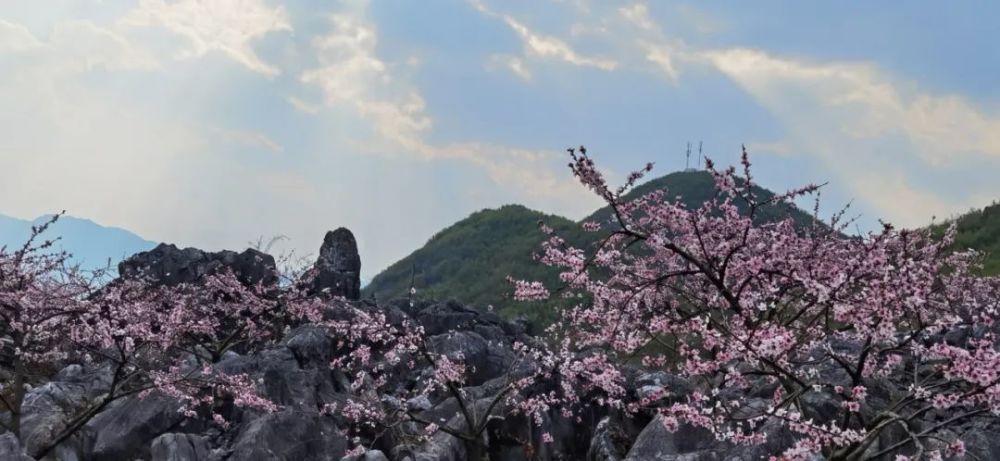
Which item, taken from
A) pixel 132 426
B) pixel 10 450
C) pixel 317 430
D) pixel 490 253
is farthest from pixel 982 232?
pixel 490 253

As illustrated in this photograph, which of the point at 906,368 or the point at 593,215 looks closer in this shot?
the point at 906,368

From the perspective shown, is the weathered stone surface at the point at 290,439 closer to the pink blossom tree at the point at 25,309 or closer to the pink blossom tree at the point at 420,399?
the pink blossom tree at the point at 420,399

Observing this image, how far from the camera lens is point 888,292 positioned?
768 centimetres

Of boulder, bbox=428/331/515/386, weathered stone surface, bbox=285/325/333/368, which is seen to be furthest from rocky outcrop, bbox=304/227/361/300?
boulder, bbox=428/331/515/386

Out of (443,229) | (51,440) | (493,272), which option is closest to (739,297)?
(51,440)

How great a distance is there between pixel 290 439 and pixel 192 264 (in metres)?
24.4

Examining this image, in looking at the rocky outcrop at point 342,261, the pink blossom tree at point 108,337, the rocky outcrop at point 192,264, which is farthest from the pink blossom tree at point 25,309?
the rocky outcrop at point 342,261

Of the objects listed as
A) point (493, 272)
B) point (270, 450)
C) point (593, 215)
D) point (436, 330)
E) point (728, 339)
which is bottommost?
point (270, 450)

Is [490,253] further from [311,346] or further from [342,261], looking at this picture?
[311,346]

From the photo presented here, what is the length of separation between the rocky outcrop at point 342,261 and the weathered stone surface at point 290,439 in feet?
76.0

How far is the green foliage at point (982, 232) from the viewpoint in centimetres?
4431

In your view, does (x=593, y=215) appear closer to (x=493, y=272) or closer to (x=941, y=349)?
(x=493, y=272)

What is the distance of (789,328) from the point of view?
493 inches

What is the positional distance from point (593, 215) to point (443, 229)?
35726mm
